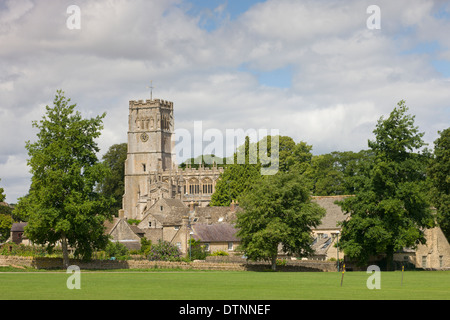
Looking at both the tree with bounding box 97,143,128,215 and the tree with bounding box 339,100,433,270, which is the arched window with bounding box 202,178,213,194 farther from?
the tree with bounding box 339,100,433,270

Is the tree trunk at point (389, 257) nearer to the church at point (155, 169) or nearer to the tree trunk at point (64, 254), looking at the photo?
the tree trunk at point (64, 254)

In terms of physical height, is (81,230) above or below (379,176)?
below

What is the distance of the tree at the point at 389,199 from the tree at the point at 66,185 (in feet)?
63.7

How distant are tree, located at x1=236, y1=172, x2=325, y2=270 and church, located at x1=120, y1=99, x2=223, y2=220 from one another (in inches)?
3413

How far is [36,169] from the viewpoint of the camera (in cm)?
5281

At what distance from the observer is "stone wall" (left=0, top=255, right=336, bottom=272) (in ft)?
173

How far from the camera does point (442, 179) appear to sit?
71.0 meters

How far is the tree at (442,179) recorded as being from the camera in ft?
228

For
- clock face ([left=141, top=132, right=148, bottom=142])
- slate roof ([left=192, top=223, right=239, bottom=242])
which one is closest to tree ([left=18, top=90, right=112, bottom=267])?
slate roof ([left=192, top=223, right=239, bottom=242])

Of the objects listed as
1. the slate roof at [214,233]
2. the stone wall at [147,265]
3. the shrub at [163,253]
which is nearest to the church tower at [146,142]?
the slate roof at [214,233]
